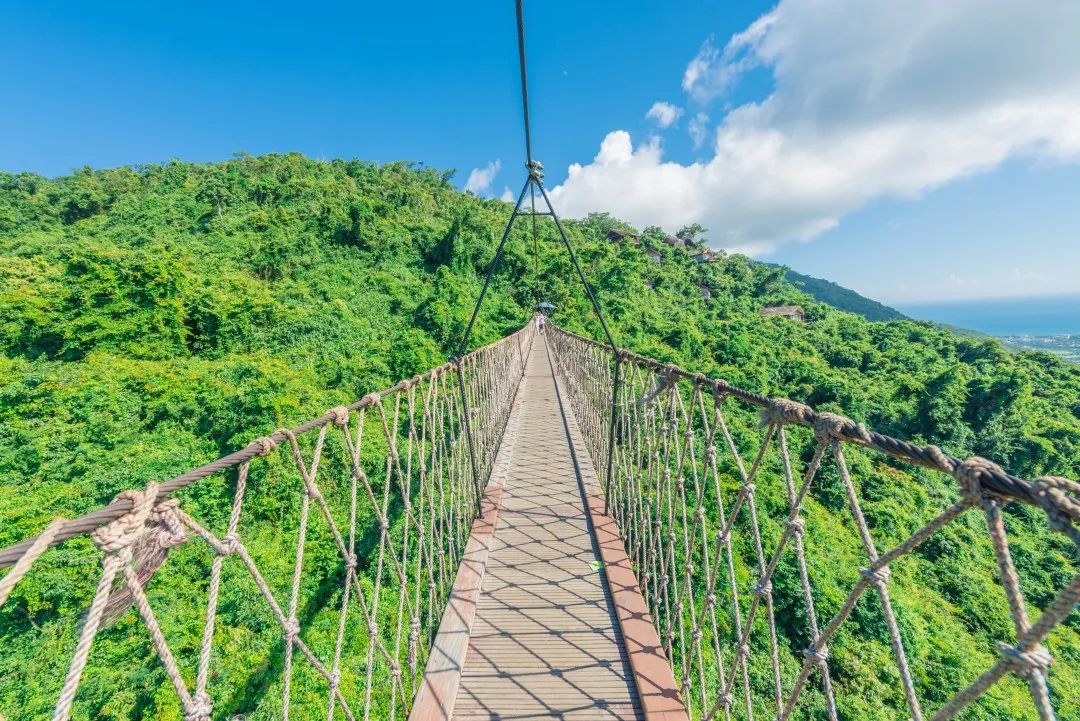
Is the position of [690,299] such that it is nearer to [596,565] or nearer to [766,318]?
[766,318]

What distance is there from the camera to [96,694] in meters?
5.54

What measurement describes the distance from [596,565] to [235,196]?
31404 mm

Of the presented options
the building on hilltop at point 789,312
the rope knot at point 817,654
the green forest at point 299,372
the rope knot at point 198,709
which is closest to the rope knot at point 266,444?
the rope knot at point 198,709

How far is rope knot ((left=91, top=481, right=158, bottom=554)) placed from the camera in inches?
28.3

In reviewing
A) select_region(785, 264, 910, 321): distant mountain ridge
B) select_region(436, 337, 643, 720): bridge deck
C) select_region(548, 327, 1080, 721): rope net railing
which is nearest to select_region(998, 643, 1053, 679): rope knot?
select_region(548, 327, 1080, 721): rope net railing

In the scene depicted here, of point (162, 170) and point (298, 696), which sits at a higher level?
point (162, 170)

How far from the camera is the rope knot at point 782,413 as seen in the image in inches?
45.4

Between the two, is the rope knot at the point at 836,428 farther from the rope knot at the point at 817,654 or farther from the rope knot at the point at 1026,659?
the rope knot at the point at 817,654

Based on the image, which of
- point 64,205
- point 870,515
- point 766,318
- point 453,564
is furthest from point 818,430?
point 64,205

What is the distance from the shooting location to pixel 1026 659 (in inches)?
24.5

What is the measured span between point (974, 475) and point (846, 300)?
310 feet

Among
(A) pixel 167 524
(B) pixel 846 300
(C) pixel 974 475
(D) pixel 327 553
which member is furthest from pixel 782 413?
(B) pixel 846 300

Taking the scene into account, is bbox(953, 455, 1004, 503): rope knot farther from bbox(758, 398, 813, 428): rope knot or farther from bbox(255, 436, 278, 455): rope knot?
bbox(255, 436, 278, 455): rope knot

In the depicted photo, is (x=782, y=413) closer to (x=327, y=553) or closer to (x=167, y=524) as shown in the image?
(x=167, y=524)
